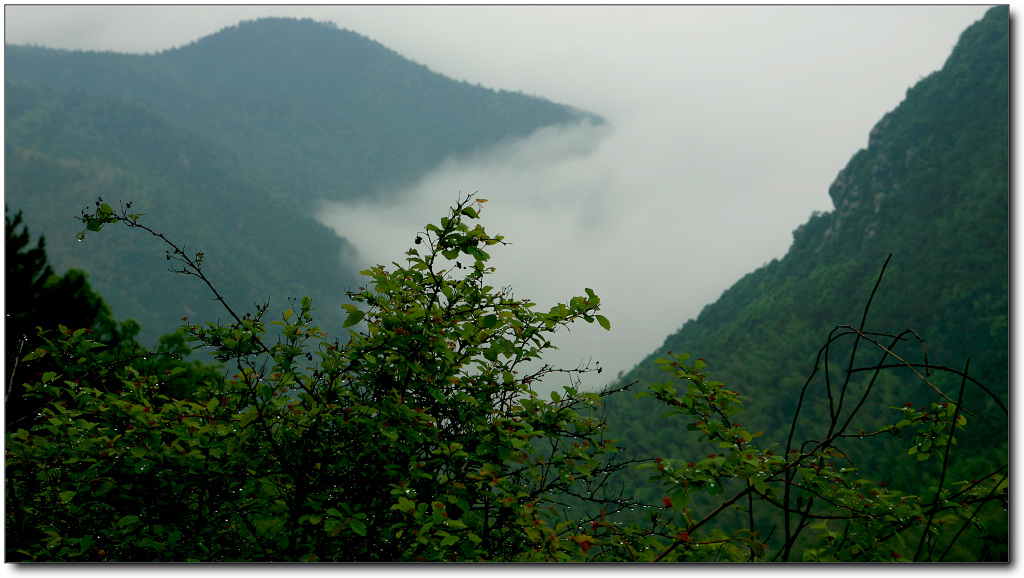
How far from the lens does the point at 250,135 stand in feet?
238

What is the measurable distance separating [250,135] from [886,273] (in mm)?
72860

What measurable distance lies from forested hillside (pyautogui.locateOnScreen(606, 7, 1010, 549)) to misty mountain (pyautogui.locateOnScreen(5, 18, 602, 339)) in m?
22.6

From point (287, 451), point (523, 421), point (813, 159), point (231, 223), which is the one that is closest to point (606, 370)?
point (523, 421)

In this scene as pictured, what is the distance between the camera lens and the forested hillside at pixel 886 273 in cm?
1709

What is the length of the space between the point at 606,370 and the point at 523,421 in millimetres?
495

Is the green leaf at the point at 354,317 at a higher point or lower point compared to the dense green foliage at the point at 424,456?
higher

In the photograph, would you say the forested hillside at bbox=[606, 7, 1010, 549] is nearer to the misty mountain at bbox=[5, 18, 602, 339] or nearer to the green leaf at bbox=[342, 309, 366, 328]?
the green leaf at bbox=[342, 309, 366, 328]

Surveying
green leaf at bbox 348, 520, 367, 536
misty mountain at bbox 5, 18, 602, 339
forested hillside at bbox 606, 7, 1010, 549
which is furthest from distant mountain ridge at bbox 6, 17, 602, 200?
green leaf at bbox 348, 520, 367, 536

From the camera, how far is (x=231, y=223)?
63.4 metres

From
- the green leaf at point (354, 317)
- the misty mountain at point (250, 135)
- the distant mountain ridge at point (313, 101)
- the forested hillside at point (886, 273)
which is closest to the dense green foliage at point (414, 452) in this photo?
the green leaf at point (354, 317)

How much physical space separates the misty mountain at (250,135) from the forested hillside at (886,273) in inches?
889

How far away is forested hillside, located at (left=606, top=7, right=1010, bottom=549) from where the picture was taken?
17.1 m

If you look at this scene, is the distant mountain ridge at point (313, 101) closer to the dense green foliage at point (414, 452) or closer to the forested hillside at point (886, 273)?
the forested hillside at point (886, 273)

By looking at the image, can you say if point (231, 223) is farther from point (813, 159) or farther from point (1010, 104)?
point (1010, 104)
